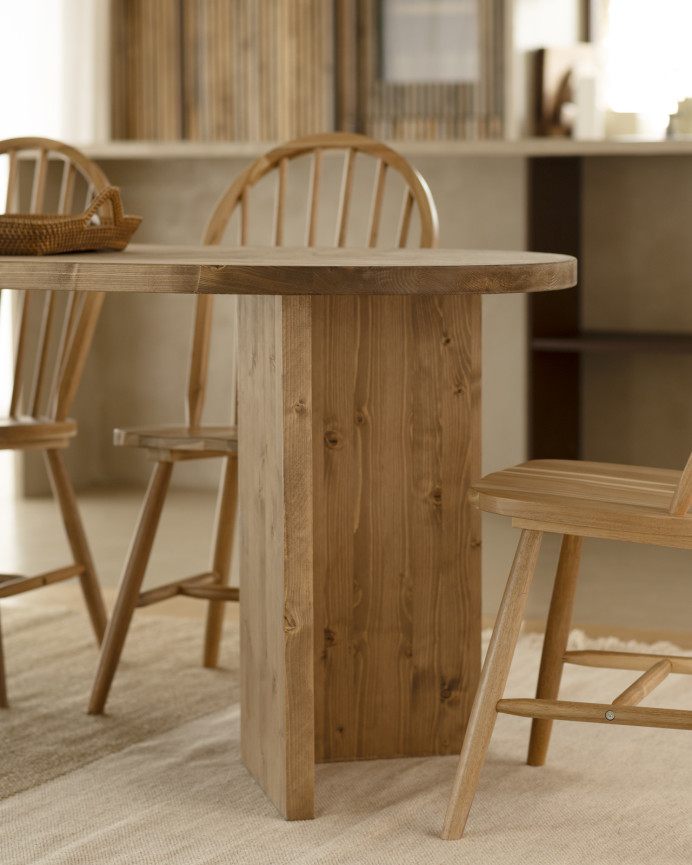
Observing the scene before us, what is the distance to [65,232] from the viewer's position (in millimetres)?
1832

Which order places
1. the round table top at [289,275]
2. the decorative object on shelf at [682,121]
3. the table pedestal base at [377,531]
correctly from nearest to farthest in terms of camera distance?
the round table top at [289,275]
the table pedestal base at [377,531]
the decorative object on shelf at [682,121]

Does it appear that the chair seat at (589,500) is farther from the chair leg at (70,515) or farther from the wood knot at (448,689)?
the chair leg at (70,515)

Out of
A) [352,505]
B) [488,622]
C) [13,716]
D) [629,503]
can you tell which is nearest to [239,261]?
[352,505]

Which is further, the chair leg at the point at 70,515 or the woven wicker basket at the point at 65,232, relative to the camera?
the chair leg at the point at 70,515

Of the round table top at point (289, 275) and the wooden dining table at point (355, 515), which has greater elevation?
the round table top at point (289, 275)

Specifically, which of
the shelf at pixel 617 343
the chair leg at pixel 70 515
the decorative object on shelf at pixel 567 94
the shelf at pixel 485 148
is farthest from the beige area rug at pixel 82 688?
the decorative object on shelf at pixel 567 94

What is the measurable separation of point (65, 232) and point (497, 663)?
84cm

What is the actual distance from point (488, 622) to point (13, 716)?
977 millimetres

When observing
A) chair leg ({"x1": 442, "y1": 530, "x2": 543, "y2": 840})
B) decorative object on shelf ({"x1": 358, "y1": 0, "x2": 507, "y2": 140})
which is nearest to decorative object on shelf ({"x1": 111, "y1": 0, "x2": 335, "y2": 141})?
decorative object on shelf ({"x1": 358, "y1": 0, "x2": 507, "y2": 140})

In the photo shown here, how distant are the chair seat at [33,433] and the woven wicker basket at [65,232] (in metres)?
0.39

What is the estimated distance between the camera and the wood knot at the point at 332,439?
178 cm

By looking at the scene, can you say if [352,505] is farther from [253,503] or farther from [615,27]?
[615,27]

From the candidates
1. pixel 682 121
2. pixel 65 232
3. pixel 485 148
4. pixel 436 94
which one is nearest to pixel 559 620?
pixel 65 232

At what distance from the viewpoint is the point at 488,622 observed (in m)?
2.62
